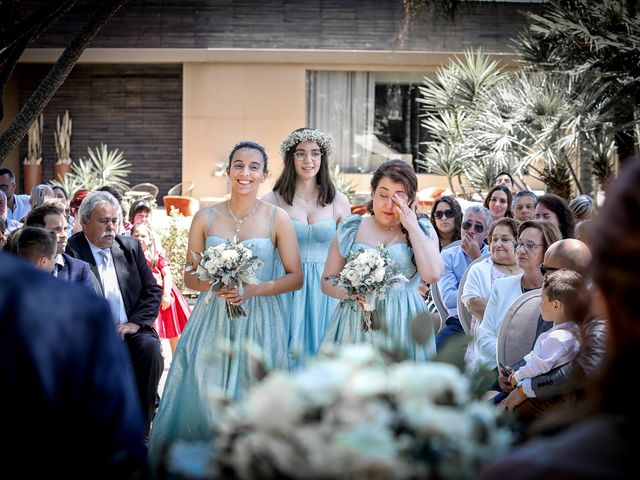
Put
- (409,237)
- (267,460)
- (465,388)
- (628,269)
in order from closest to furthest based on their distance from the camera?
(628,269) < (267,460) < (465,388) < (409,237)

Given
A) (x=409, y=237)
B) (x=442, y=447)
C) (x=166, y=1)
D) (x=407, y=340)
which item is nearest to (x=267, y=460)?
(x=442, y=447)

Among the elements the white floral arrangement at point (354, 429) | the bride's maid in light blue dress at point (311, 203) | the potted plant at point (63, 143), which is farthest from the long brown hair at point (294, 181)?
the potted plant at point (63, 143)

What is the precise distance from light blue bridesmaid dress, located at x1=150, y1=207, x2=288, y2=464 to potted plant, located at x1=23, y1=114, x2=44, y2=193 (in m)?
19.1

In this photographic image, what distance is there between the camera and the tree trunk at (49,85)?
Answer: 21.4 feet

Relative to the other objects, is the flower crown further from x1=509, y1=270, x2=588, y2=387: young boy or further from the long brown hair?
x1=509, y1=270, x2=588, y2=387: young boy

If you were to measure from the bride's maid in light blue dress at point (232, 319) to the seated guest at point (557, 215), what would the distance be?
2.15m

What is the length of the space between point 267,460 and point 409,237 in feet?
15.2

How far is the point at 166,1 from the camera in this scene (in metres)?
24.0

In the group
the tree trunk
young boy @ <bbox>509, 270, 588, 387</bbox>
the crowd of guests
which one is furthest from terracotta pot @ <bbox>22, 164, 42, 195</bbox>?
young boy @ <bbox>509, 270, 588, 387</bbox>

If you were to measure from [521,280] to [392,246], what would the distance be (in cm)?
86

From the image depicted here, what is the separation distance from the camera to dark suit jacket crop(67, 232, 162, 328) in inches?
262

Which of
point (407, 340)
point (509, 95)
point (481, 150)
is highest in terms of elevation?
point (509, 95)

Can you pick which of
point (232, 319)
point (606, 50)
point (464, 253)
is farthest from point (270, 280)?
point (606, 50)

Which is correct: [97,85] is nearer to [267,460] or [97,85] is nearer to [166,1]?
[166,1]
